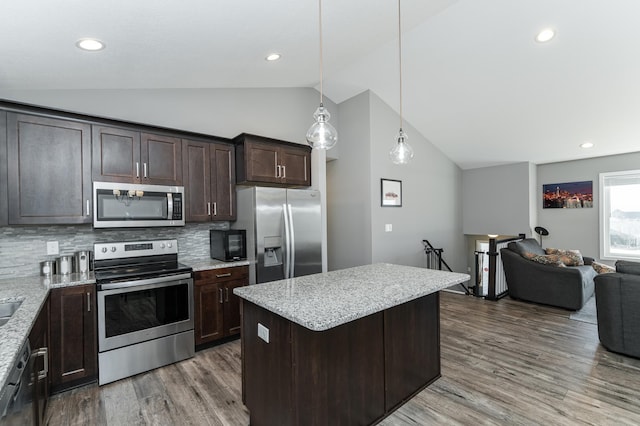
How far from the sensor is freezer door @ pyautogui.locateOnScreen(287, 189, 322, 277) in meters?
3.71

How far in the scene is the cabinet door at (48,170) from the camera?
242cm

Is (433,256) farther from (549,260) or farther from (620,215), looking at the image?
(620,215)

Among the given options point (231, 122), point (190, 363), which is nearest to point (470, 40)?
point (231, 122)

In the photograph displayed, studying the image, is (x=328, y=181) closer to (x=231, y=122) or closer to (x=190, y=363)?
(x=231, y=122)

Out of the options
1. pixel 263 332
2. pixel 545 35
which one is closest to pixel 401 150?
pixel 263 332

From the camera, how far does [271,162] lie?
3.79 metres

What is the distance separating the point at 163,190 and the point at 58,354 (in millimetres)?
1553

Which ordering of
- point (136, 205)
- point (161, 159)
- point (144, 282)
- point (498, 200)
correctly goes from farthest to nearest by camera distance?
point (498, 200)
point (161, 159)
point (136, 205)
point (144, 282)

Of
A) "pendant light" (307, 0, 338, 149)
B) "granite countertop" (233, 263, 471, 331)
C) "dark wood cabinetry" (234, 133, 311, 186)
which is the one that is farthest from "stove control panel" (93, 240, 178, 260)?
"pendant light" (307, 0, 338, 149)

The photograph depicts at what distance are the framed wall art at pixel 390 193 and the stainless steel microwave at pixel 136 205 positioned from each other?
9.62 ft

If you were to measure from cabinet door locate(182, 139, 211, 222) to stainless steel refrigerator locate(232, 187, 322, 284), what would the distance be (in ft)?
1.27

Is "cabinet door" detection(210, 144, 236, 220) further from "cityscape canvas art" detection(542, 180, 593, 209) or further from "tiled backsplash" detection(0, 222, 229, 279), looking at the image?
"cityscape canvas art" detection(542, 180, 593, 209)

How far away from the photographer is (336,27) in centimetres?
266

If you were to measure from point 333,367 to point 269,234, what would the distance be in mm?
1968
